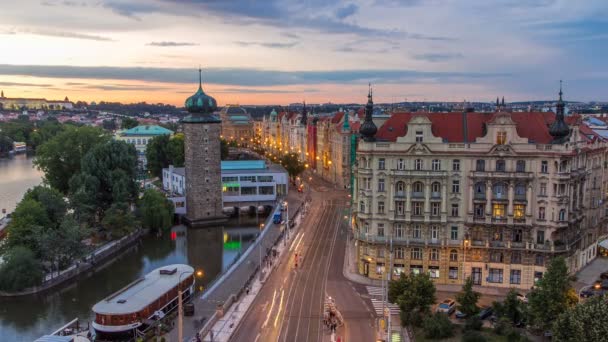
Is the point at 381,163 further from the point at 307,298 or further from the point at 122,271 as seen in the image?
the point at 122,271

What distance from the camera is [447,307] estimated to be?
49031 mm

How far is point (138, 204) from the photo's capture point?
91125mm

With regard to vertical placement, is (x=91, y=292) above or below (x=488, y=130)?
below

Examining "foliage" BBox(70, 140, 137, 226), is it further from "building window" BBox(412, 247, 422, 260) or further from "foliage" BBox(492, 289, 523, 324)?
"foliage" BBox(492, 289, 523, 324)

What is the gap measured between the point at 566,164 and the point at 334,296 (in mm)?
26553

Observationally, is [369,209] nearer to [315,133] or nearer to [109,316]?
[109,316]

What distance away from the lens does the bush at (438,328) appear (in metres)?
42.3

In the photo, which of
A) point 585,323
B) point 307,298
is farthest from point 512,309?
point 307,298

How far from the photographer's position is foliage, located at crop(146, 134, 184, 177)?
132 meters

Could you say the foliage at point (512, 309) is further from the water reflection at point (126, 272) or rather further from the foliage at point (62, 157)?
the foliage at point (62, 157)

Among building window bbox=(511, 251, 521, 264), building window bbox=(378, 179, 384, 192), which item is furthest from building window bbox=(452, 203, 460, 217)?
building window bbox=(378, 179, 384, 192)

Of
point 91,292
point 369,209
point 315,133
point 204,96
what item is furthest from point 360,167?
point 315,133

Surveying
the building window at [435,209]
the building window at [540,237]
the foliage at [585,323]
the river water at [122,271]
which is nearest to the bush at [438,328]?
the foliage at [585,323]

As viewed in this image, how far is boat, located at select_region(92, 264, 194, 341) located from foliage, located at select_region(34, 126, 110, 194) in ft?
207
